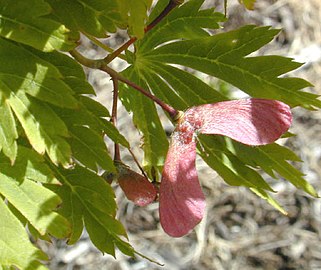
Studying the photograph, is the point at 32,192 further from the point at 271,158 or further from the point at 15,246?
the point at 271,158

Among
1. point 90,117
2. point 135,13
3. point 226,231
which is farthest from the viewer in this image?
point 226,231

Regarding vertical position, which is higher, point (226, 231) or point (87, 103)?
point (87, 103)

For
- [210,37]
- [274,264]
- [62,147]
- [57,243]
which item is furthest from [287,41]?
[62,147]

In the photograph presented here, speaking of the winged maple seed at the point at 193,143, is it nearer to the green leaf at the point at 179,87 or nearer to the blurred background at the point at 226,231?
the green leaf at the point at 179,87

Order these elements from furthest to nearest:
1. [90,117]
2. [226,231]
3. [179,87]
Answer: [226,231] → [179,87] → [90,117]

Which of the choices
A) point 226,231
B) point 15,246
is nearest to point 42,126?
point 15,246

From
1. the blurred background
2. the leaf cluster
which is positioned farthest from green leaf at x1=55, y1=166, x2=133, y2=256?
the blurred background
